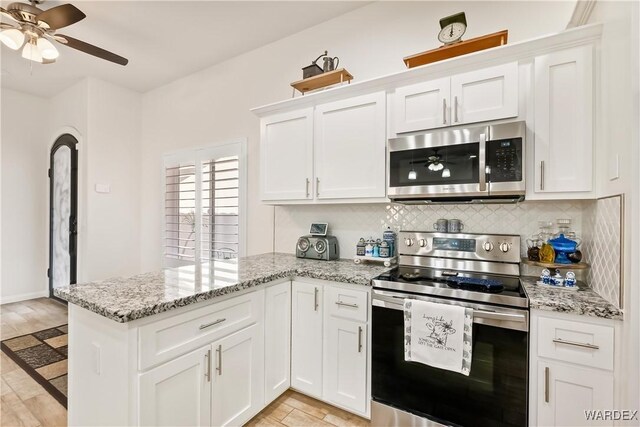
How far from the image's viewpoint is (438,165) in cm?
176

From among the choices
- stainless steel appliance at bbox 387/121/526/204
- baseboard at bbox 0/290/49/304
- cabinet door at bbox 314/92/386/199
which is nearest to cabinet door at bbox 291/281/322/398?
cabinet door at bbox 314/92/386/199

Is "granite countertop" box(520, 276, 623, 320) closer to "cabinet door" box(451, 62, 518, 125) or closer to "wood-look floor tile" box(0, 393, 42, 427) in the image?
"cabinet door" box(451, 62, 518, 125)

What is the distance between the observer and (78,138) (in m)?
3.81

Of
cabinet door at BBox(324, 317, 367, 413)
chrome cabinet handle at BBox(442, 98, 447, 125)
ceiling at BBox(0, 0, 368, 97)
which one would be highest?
ceiling at BBox(0, 0, 368, 97)

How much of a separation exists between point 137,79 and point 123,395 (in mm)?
3901

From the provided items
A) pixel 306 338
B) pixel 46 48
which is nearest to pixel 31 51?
pixel 46 48

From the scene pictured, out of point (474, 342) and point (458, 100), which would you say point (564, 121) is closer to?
point (458, 100)

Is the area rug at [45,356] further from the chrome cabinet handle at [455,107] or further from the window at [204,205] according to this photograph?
the chrome cabinet handle at [455,107]

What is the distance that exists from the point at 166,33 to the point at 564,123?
3267 millimetres

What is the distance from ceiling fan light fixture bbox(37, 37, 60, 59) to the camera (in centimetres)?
231

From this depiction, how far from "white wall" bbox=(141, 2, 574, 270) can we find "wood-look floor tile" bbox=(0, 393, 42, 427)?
6.09ft

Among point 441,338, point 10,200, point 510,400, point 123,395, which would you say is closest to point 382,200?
point 441,338

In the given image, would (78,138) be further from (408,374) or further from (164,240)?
(408,374)

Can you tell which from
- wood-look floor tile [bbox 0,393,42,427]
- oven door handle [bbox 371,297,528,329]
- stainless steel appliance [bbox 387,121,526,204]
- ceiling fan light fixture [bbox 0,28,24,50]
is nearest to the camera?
oven door handle [bbox 371,297,528,329]
